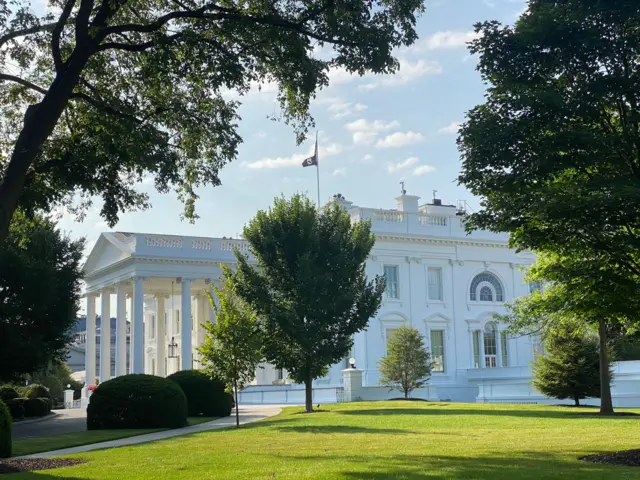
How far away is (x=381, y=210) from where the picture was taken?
49.8 metres

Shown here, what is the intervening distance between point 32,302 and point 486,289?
3237 centimetres

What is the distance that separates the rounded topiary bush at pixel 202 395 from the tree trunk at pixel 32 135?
18.8 m

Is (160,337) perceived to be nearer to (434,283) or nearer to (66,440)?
(434,283)

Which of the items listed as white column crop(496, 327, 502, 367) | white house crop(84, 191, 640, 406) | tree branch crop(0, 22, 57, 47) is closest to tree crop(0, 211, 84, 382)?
white house crop(84, 191, 640, 406)

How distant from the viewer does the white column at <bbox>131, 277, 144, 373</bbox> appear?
4412 centimetres

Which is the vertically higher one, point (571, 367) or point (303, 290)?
point (303, 290)

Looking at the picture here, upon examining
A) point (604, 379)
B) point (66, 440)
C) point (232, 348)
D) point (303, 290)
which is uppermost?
point (303, 290)

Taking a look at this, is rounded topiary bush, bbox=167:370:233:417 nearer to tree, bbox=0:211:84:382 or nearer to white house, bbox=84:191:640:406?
tree, bbox=0:211:84:382

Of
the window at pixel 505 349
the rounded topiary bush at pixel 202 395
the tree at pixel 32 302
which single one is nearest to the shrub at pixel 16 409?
the tree at pixel 32 302

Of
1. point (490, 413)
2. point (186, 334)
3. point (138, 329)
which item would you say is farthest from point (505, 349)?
point (490, 413)

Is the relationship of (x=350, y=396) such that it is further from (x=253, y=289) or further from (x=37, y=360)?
(x=37, y=360)

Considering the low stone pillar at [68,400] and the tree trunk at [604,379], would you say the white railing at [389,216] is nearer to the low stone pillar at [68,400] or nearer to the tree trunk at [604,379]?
the tree trunk at [604,379]

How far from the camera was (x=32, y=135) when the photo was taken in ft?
40.9

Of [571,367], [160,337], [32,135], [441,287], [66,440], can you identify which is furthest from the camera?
[160,337]
